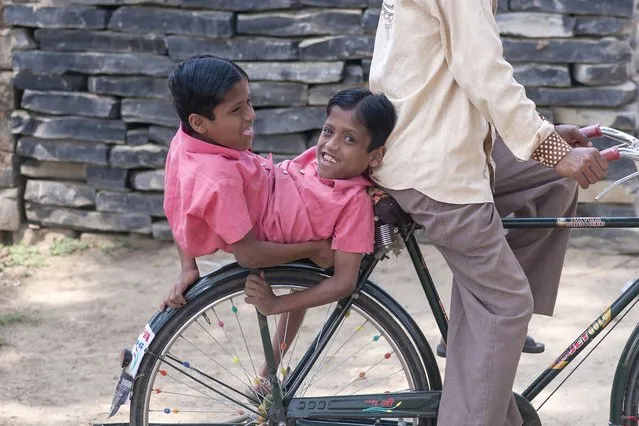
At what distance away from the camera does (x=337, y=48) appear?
5137 mm

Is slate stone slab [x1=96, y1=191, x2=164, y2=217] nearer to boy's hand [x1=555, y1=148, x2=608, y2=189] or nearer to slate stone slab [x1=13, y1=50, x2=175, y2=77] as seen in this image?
slate stone slab [x1=13, y1=50, x2=175, y2=77]

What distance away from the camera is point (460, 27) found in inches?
94.1

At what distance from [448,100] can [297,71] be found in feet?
9.04

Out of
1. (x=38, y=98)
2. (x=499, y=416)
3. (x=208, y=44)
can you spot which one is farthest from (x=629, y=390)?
(x=38, y=98)

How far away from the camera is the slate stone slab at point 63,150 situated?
5.55 meters

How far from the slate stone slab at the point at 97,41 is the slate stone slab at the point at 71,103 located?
0.25 metres

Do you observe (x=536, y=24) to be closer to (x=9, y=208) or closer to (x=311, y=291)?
(x=311, y=291)

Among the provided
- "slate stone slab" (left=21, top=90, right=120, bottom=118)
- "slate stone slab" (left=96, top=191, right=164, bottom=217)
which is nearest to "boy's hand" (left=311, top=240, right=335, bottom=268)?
"slate stone slab" (left=96, top=191, right=164, bottom=217)

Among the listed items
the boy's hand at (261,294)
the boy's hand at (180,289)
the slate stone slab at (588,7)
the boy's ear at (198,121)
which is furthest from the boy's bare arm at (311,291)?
the slate stone slab at (588,7)

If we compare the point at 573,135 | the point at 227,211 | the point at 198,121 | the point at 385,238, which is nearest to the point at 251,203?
the point at 227,211

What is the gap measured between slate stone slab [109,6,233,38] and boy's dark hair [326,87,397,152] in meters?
2.74

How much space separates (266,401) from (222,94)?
0.85 m

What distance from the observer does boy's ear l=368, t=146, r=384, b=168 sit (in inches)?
103

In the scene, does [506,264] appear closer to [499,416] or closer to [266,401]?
[499,416]
